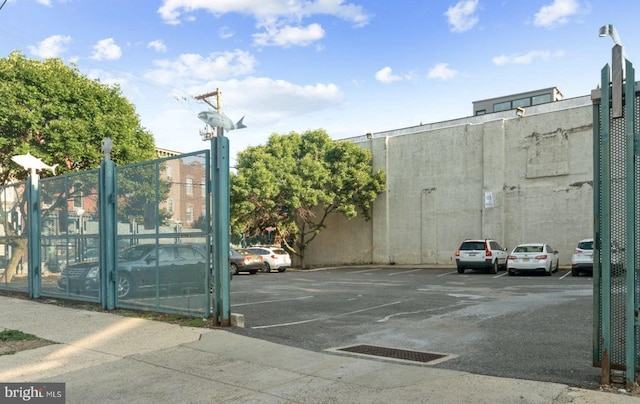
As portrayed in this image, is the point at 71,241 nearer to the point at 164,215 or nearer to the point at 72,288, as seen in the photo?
the point at 72,288

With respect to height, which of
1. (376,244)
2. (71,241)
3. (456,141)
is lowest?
(376,244)

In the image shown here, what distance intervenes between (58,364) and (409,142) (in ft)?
91.4

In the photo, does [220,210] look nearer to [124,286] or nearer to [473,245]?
[124,286]

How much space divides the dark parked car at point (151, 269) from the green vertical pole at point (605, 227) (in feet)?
19.9

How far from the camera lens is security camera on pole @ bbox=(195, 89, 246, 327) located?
884 cm

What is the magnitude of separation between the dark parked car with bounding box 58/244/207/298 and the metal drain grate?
10.1 ft

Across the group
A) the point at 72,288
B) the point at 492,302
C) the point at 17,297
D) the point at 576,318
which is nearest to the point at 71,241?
the point at 72,288

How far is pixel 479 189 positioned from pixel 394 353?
24.1 m

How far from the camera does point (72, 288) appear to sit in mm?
12461

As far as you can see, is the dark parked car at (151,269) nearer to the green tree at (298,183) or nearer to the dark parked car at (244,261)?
the dark parked car at (244,261)

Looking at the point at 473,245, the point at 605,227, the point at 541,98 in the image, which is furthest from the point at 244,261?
the point at 541,98

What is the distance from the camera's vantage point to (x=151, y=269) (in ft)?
33.3

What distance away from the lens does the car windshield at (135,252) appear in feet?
33.5
